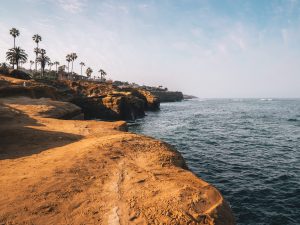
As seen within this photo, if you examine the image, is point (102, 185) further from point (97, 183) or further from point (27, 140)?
point (27, 140)

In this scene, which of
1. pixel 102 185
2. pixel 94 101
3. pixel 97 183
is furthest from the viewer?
pixel 94 101

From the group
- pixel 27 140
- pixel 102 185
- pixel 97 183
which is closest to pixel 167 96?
pixel 27 140

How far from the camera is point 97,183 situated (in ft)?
30.6

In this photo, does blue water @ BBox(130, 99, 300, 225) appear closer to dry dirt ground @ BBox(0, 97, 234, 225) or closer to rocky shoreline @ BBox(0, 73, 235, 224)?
dry dirt ground @ BBox(0, 97, 234, 225)

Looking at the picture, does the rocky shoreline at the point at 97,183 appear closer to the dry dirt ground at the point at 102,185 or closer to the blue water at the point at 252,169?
the dry dirt ground at the point at 102,185

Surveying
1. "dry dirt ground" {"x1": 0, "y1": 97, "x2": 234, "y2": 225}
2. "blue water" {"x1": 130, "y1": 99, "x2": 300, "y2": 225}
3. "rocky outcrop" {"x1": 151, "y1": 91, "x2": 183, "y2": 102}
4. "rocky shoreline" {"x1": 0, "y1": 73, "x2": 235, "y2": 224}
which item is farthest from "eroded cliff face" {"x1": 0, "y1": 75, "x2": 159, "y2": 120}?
"rocky outcrop" {"x1": 151, "y1": 91, "x2": 183, "y2": 102}

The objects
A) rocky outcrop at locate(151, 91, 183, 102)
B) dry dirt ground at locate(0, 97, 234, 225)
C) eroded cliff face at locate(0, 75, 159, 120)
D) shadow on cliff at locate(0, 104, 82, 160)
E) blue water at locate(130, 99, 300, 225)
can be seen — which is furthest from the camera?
rocky outcrop at locate(151, 91, 183, 102)

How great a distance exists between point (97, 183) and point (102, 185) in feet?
0.88

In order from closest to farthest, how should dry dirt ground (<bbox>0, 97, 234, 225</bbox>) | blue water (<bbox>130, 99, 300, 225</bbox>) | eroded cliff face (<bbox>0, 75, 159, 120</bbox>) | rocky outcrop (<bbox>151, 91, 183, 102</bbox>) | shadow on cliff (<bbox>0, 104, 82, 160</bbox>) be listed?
1. dry dirt ground (<bbox>0, 97, 234, 225</bbox>)
2. shadow on cliff (<bbox>0, 104, 82, 160</bbox>)
3. blue water (<bbox>130, 99, 300, 225</bbox>)
4. eroded cliff face (<bbox>0, 75, 159, 120</bbox>)
5. rocky outcrop (<bbox>151, 91, 183, 102</bbox>)

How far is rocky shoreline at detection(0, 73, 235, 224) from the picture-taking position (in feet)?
23.8

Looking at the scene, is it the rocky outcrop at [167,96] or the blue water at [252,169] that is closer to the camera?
the blue water at [252,169]

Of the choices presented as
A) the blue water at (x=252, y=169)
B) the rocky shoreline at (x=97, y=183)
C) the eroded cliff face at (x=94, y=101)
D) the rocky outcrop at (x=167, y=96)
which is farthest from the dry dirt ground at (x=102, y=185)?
the rocky outcrop at (x=167, y=96)

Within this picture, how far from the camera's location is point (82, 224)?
6.89 metres

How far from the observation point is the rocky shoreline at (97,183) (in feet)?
23.8
